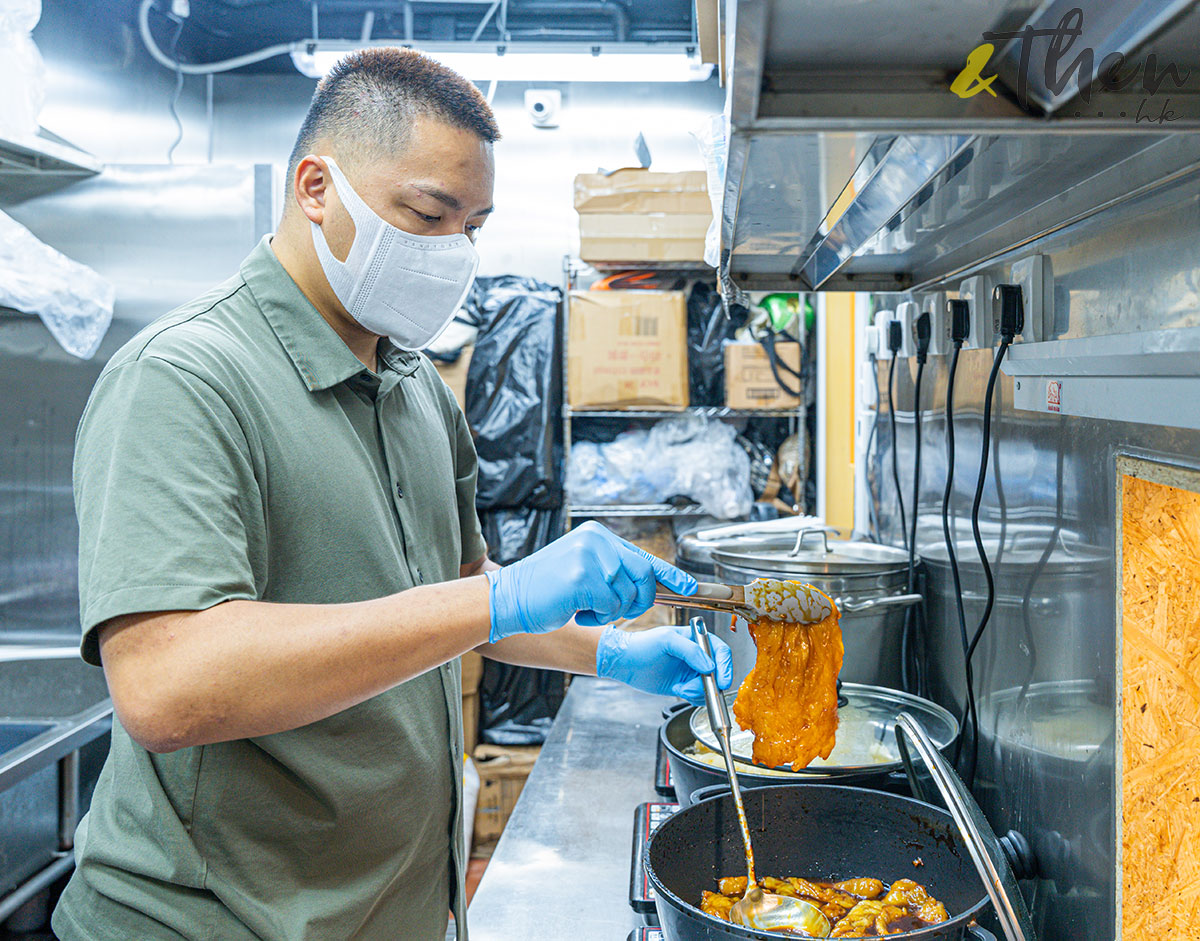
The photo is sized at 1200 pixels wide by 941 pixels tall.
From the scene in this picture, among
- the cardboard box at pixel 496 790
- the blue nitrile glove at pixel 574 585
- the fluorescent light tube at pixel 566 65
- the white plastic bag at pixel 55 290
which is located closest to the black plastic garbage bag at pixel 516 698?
the cardboard box at pixel 496 790

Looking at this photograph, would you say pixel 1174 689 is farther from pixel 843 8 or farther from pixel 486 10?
pixel 486 10

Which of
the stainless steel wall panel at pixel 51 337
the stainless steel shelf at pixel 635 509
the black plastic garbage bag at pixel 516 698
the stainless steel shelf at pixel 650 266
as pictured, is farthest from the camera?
the black plastic garbage bag at pixel 516 698

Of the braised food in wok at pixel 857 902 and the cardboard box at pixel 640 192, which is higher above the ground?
the cardboard box at pixel 640 192

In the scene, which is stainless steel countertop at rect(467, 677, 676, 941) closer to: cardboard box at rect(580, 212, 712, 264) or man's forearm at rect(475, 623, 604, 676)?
man's forearm at rect(475, 623, 604, 676)

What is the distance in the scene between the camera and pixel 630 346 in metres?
3.83

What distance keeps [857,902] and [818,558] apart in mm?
762

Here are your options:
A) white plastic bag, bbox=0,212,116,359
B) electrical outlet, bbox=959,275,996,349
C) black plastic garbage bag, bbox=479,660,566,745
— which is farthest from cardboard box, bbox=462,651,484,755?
electrical outlet, bbox=959,275,996,349

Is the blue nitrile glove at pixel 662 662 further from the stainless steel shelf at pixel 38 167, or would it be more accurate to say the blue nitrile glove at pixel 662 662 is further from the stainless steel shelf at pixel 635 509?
the stainless steel shelf at pixel 635 509

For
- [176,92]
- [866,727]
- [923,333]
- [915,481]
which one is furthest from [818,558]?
[176,92]

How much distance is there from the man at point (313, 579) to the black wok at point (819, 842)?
22 centimetres

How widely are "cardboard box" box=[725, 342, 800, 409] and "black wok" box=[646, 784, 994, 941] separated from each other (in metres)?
2.75

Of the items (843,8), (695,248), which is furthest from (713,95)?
(843,8)

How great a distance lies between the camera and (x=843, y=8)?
561mm

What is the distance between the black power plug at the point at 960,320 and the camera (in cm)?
147
